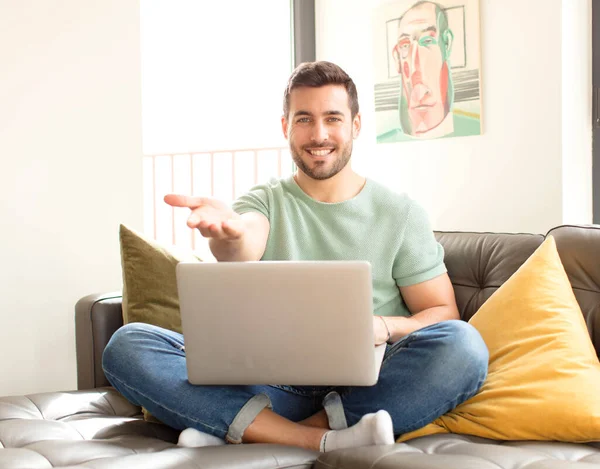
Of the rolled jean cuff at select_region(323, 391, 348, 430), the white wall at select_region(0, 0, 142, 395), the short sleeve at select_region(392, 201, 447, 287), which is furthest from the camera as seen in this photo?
the white wall at select_region(0, 0, 142, 395)

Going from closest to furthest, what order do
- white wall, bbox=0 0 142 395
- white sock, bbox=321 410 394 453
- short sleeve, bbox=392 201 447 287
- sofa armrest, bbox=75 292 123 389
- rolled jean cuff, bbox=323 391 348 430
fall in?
white sock, bbox=321 410 394 453
rolled jean cuff, bbox=323 391 348 430
short sleeve, bbox=392 201 447 287
sofa armrest, bbox=75 292 123 389
white wall, bbox=0 0 142 395

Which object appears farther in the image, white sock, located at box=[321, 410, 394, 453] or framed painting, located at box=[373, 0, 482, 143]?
framed painting, located at box=[373, 0, 482, 143]

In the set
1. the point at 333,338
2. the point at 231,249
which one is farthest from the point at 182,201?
the point at 333,338

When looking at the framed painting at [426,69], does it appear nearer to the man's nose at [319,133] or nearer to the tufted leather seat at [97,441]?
the man's nose at [319,133]

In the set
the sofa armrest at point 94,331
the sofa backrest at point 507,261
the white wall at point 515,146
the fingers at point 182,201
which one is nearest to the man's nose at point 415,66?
the white wall at point 515,146

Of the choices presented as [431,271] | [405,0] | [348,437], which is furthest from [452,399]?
[405,0]

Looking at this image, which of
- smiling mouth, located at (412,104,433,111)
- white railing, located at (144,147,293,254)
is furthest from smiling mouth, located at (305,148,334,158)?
white railing, located at (144,147,293,254)

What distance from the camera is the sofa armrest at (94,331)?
7.13 ft

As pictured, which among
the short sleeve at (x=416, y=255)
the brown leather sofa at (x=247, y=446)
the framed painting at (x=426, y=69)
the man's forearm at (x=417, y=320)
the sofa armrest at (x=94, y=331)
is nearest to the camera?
the brown leather sofa at (x=247, y=446)

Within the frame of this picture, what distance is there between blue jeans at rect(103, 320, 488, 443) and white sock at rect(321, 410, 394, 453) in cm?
6

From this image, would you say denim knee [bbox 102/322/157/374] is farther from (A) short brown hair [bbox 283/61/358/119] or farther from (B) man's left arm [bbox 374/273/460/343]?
(A) short brown hair [bbox 283/61/358/119]

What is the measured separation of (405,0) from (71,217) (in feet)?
5.04

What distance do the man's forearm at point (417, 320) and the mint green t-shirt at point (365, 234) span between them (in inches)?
3.5

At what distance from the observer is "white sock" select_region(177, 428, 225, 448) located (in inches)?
66.9
